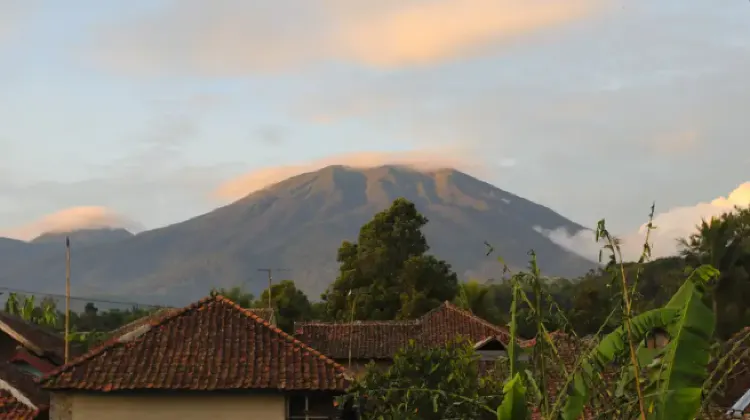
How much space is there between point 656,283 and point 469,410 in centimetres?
3643

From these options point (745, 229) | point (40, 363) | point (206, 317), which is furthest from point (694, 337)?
point (745, 229)

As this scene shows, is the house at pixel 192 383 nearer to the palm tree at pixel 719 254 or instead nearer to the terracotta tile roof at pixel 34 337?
the terracotta tile roof at pixel 34 337

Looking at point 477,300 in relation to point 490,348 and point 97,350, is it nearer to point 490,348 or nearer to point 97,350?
point 490,348

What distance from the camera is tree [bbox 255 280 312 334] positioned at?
54969mm

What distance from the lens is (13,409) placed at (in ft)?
54.3

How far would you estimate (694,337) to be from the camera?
7.34 metres

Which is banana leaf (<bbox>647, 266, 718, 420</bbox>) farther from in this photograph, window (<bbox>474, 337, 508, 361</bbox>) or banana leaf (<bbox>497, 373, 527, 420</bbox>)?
window (<bbox>474, 337, 508, 361</bbox>)

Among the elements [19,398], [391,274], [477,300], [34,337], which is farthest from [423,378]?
[477,300]

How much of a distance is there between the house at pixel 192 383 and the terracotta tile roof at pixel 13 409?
1333mm

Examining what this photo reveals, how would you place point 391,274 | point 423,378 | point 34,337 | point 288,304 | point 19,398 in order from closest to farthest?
point 423,378
point 19,398
point 34,337
point 391,274
point 288,304

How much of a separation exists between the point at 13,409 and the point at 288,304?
39504 mm

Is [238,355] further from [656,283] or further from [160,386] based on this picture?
A: [656,283]

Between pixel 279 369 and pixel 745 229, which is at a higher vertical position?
pixel 745 229

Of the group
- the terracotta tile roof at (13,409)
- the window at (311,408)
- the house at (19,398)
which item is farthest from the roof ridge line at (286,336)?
the terracotta tile roof at (13,409)
